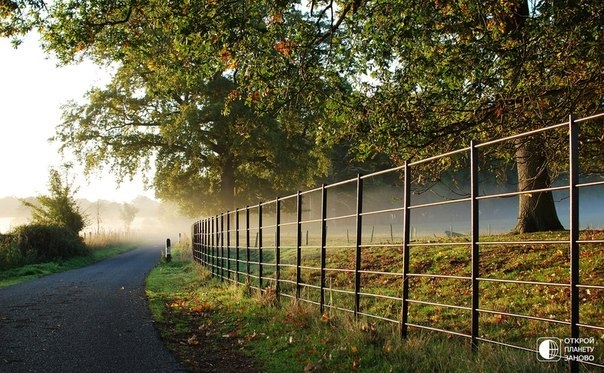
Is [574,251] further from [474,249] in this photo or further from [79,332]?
[79,332]

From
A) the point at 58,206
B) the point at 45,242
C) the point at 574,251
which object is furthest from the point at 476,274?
the point at 58,206

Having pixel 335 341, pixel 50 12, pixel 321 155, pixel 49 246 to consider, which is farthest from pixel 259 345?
pixel 321 155

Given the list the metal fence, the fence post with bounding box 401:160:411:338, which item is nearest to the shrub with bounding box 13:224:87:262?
the metal fence

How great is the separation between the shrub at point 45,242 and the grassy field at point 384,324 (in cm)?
1322

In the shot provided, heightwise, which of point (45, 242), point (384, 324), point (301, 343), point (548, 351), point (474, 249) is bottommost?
point (45, 242)

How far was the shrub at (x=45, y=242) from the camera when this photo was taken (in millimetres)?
24969

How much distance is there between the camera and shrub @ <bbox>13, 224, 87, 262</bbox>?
2497 centimetres

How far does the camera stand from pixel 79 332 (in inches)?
320

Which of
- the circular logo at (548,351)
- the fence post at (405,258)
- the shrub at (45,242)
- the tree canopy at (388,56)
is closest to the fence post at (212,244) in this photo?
the tree canopy at (388,56)

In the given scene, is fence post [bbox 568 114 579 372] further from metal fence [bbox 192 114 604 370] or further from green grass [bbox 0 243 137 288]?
green grass [bbox 0 243 137 288]

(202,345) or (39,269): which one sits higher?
(202,345)

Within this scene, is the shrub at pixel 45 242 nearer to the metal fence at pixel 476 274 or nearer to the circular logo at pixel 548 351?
the metal fence at pixel 476 274

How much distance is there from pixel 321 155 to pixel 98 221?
66.4ft

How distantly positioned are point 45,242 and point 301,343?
75.7 ft
